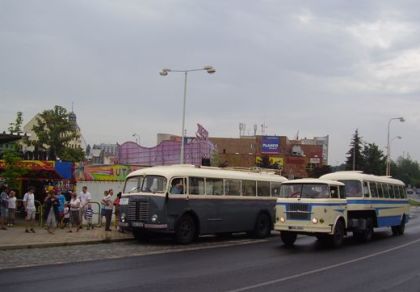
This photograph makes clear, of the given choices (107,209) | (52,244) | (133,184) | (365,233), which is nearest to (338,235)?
(365,233)

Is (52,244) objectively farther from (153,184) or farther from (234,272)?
(234,272)

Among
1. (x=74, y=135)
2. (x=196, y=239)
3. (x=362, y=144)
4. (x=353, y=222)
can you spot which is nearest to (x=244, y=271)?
(x=196, y=239)

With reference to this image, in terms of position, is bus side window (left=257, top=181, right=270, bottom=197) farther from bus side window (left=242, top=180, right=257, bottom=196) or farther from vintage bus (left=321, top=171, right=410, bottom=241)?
vintage bus (left=321, top=171, right=410, bottom=241)


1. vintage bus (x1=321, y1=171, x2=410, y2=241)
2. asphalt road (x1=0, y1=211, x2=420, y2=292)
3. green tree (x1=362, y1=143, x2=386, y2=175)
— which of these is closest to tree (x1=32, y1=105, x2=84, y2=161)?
vintage bus (x1=321, y1=171, x2=410, y2=241)

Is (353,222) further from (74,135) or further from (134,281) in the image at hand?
(74,135)

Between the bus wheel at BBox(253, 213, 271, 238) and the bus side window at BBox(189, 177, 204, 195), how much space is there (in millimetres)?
4262

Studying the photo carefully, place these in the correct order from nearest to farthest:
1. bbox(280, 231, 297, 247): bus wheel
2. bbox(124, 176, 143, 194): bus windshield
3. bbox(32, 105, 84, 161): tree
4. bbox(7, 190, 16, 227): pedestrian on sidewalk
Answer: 1. bbox(124, 176, 143, 194): bus windshield
2. bbox(280, 231, 297, 247): bus wheel
3. bbox(7, 190, 16, 227): pedestrian on sidewalk
4. bbox(32, 105, 84, 161): tree

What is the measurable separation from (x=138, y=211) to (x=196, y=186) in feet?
7.91

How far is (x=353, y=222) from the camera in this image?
73.3ft

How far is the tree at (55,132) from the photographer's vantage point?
55.0 meters

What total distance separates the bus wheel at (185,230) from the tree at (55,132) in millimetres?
35554

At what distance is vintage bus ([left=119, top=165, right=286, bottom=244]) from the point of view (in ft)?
65.1

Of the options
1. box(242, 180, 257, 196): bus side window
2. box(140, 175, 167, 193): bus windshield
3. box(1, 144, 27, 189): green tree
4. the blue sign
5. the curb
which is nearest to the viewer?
the curb

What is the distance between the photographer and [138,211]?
65.9 ft
